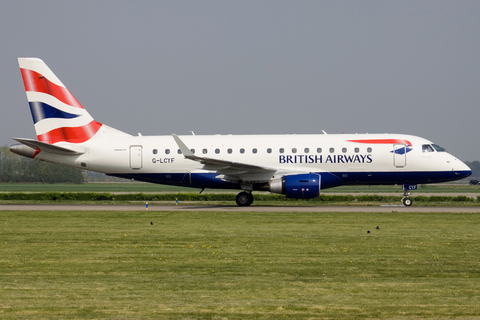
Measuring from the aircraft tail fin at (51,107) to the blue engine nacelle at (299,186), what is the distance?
1265 centimetres

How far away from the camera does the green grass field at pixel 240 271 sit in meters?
8.24

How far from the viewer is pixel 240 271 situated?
1135cm

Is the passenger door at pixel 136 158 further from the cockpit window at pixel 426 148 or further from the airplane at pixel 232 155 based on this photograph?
the cockpit window at pixel 426 148

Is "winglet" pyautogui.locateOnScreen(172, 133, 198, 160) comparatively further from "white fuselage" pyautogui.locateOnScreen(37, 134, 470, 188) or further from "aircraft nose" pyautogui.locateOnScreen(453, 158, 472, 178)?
"aircraft nose" pyautogui.locateOnScreen(453, 158, 472, 178)

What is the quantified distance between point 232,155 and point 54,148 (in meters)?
10.6

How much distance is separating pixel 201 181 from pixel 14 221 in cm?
1233

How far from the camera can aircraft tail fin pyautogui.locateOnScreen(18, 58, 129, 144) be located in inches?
1319

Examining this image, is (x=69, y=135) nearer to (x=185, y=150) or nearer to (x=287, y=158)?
(x=185, y=150)

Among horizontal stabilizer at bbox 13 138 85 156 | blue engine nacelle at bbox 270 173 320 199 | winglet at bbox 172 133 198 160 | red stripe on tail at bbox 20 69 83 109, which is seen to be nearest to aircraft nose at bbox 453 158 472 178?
blue engine nacelle at bbox 270 173 320 199

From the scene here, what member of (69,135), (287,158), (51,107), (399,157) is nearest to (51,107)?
(51,107)

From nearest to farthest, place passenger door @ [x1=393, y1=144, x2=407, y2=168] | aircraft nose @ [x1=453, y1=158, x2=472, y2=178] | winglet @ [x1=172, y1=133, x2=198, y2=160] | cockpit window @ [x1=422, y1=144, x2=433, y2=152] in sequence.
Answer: winglet @ [x1=172, y1=133, x2=198, y2=160]
passenger door @ [x1=393, y1=144, x2=407, y2=168]
aircraft nose @ [x1=453, y1=158, x2=472, y2=178]
cockpit window @ [x1=422, y1=144, x2=433, y2=152]

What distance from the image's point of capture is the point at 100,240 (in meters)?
16.5

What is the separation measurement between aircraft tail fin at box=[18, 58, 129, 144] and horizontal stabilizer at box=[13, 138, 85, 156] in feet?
2.32

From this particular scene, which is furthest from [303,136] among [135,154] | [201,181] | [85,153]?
[85,153]
